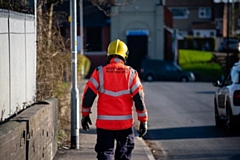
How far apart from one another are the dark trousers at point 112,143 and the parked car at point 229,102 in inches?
283

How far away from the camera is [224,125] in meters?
16.9

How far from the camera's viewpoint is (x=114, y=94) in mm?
7828

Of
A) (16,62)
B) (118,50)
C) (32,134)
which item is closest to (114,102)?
(118,50)

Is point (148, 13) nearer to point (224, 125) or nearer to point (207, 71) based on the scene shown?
point (207, 71)

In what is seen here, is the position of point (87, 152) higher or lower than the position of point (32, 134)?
lower

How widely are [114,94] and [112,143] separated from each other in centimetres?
62

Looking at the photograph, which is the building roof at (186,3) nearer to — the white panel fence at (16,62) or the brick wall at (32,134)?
the white panel fence at (16,62)

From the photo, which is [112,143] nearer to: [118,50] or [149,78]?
[118,50]

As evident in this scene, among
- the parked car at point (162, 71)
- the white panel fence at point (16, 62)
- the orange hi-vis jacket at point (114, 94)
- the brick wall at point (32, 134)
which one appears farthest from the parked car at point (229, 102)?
the parked car at point (162, 71)

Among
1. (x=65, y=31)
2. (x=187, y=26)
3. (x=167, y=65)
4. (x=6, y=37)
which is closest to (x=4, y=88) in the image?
(x=6, y=37)

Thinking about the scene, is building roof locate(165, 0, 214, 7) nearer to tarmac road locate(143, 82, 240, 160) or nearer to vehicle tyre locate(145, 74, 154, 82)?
vehicle tyre locate(145, 74, 154, 82)

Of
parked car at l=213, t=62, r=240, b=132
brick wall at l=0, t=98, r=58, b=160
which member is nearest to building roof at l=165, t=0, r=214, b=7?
parked car at l=213, t=62, r=240, b=132

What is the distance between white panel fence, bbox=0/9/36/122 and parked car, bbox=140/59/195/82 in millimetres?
37169

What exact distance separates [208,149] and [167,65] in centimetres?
3563
